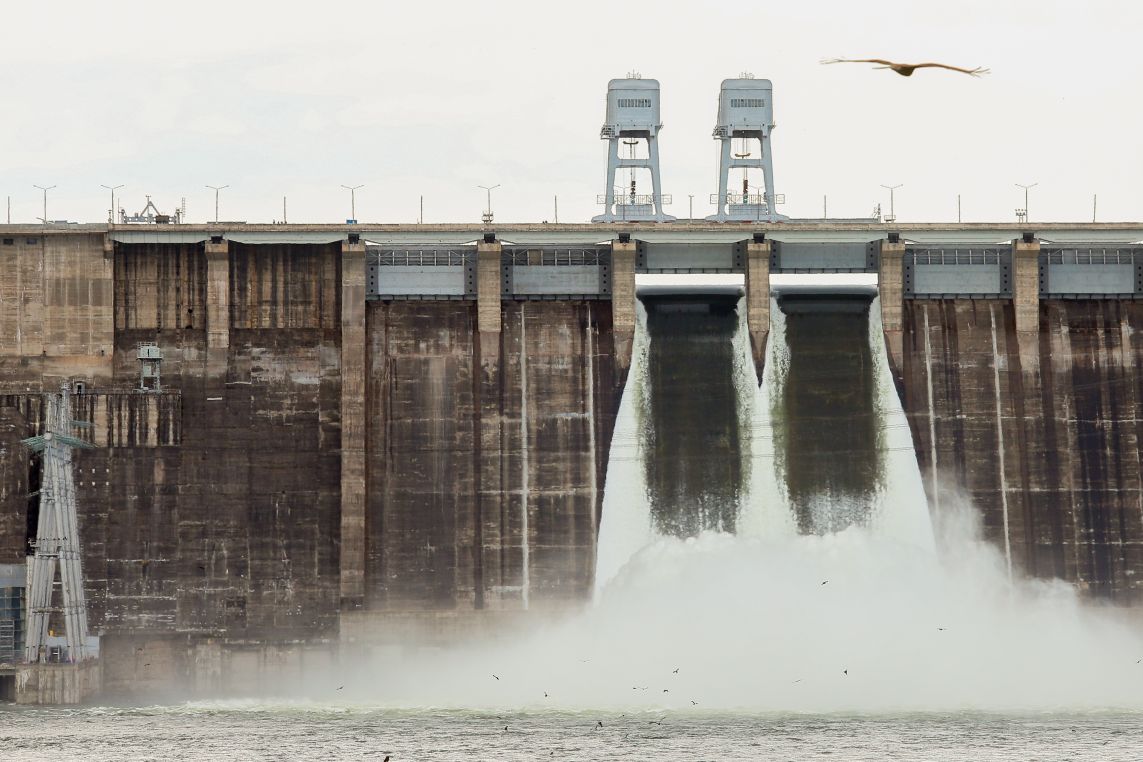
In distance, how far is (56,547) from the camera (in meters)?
89.9

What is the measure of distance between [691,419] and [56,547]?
3051cm

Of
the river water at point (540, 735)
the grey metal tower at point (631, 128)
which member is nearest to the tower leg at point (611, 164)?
→ the grey metal tower at point (631, 128)

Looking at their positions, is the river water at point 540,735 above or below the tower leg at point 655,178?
below

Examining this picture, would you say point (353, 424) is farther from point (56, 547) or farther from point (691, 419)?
point (691, 419)

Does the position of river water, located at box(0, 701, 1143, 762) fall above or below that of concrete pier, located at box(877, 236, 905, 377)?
below

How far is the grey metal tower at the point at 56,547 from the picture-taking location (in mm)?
89812

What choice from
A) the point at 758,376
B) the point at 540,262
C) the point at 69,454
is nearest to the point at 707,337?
the point at 758,376

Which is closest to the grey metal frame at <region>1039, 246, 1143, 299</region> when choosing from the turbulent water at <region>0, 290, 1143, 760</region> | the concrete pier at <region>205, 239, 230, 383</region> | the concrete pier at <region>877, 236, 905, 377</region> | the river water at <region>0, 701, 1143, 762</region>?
the concrete pier at <region>877, 236, 905, 377</region>

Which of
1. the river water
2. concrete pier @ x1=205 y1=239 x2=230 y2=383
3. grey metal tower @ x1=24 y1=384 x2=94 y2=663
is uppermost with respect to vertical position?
concrete pier @ x1=205 y1=239 x2=230 y2=383

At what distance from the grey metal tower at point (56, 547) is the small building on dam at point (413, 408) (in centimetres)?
42

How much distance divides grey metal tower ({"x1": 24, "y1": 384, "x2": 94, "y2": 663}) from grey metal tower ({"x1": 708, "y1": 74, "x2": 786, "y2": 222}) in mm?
36250

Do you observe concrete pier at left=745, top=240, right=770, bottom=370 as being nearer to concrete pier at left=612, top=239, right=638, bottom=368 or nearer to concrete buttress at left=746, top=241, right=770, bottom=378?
concrete buttress at left=746, top=241, right=770, bottom=378

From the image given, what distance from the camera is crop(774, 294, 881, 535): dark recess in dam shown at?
315 feet

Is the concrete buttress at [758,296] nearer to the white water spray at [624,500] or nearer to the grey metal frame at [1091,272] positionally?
the white water spray at [624,500]
